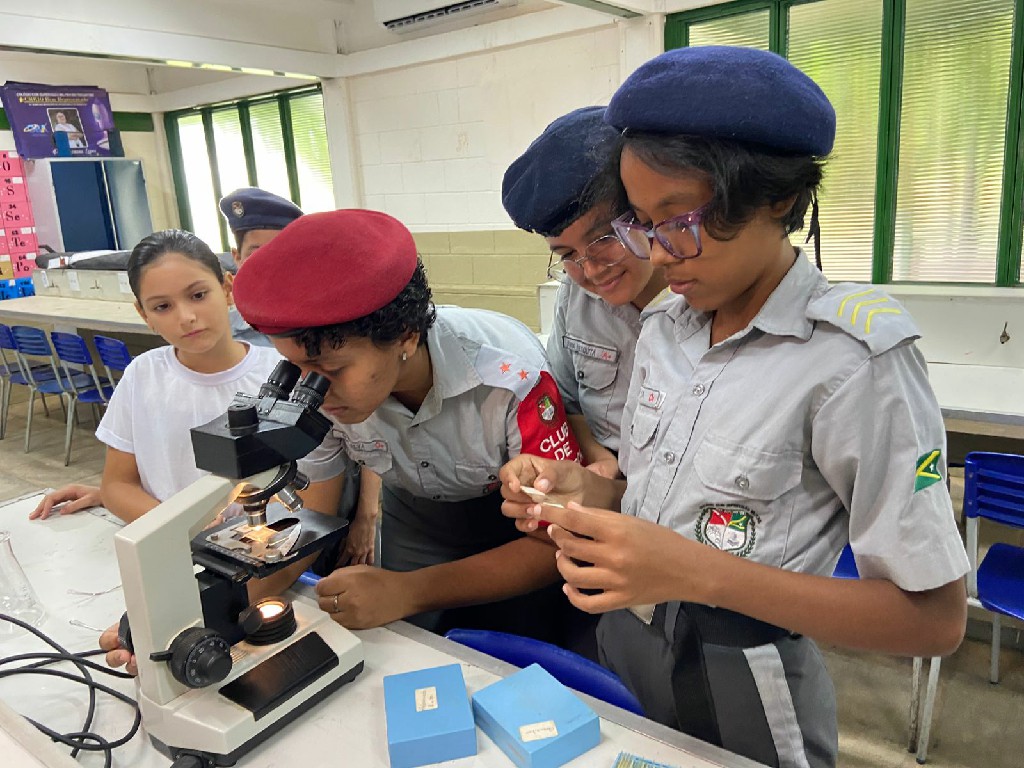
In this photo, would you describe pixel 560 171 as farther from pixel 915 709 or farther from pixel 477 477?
pixel 915 709

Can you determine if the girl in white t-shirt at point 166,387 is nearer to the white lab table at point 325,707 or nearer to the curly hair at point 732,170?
the white lab table at point 325,707

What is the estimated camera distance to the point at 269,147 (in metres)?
8.06

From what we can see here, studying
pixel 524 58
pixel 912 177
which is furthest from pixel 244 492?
pixel 524 58

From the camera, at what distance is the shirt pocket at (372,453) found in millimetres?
1479

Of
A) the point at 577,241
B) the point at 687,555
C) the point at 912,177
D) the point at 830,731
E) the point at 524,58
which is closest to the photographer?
the point at 687,555

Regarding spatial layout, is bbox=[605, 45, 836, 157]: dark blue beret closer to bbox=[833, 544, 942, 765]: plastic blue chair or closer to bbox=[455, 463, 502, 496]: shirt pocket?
bbox=[455, 463, 502, 496]: shirt pocket

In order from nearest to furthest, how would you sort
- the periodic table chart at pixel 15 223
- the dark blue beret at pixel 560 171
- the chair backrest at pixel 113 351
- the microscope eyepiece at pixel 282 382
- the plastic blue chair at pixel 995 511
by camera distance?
the microscope eyepiece at pixel 282 382, the dark blue beret at pixel 560 171, the plastic blue chair at pixel 995 511, the chair backrest at pixel 113 351, the periodic table chart at pixel 15 223

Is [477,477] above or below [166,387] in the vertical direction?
below

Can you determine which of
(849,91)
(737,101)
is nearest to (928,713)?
(737,101)

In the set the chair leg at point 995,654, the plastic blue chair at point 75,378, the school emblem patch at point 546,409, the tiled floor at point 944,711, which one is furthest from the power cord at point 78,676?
the plastic blue chair at point 75,378

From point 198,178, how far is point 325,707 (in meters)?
9.19

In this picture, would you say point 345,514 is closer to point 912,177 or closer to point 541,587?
point 541,587

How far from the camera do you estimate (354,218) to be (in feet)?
3.84

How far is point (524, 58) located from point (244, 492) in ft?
17.2
